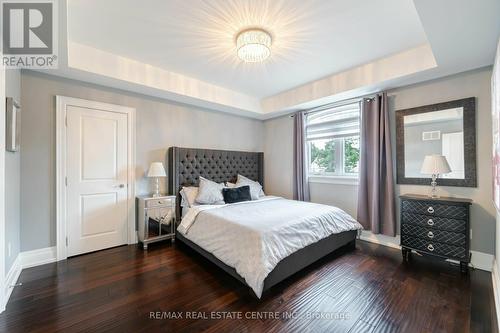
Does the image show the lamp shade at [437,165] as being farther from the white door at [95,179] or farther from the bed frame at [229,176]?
the white door at [95,179]

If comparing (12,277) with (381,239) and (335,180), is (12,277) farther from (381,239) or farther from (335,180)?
(381,239)

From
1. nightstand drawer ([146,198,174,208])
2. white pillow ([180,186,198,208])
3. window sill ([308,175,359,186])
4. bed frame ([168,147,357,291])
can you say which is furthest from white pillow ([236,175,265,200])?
nightstand drawer ([146,198,174,208])

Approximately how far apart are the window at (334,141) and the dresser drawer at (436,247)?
1.27 meters

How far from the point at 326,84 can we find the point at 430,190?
2.16 meters

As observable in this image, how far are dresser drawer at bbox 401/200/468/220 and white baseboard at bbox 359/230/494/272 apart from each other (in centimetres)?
61

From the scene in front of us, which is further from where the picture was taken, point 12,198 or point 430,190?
point 430,190

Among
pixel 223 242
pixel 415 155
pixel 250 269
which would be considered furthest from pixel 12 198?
pixel 415 155

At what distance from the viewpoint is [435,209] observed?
8.75 ft

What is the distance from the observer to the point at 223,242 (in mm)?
2514

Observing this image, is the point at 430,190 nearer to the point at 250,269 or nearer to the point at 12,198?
the point at 250,269

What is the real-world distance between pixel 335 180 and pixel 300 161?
0.76 meters

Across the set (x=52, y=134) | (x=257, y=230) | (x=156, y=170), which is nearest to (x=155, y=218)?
Result: (x=156, y=170)

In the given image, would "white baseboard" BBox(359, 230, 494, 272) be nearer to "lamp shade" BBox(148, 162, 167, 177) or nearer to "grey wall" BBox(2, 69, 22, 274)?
"lamp shade" BBox(148, 162, 167, 177)

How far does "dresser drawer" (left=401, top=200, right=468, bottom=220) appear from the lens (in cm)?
251
